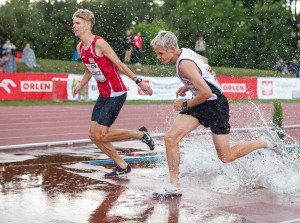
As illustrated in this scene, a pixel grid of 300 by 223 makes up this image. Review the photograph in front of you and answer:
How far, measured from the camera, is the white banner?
27.7 meters

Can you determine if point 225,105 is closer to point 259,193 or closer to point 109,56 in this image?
point 259,193

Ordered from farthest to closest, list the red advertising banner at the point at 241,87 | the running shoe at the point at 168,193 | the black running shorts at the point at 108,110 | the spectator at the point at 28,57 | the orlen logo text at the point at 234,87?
the spectator at the point at 28,57 < the red advertising banner at the point at 241,87 < the orlen logo text at the point at 234,87 < the black running shorts at the point at 108,110 < the running shoe at the point at 168,193

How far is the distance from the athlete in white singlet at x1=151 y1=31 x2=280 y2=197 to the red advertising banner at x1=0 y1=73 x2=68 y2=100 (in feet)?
53.6

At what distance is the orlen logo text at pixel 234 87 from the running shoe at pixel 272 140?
19964mm

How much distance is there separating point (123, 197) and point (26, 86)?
1690 centimetres

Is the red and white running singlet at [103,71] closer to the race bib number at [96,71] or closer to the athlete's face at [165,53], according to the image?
the race bib number at [96,71]

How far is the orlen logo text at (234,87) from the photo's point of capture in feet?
87.4

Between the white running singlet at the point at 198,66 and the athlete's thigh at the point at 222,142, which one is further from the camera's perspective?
the athlete's thigh at the point at 222,142

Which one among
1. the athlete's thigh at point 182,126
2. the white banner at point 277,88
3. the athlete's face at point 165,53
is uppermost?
the athlete's face at point 165,53

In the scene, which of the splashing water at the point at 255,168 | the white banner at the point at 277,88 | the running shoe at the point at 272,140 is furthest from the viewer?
the white banner at the point at 277,88

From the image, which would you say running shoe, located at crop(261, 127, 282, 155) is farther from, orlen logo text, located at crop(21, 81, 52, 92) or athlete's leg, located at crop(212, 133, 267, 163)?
orlen logo text, located at crop(21, 81, 52, 92)

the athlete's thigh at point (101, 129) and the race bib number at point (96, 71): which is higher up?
the race bib number at point (96, 71)

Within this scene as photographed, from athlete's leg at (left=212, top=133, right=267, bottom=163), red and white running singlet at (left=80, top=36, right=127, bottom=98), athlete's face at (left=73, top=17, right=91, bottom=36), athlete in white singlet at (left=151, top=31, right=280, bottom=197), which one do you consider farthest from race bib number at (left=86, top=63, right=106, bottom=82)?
athlete's leg at (left=212, top=133, right=267, bottom=163)

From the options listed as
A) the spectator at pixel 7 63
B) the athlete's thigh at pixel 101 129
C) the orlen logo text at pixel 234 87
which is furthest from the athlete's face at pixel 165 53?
the orlen logo text at pixel 234 87
